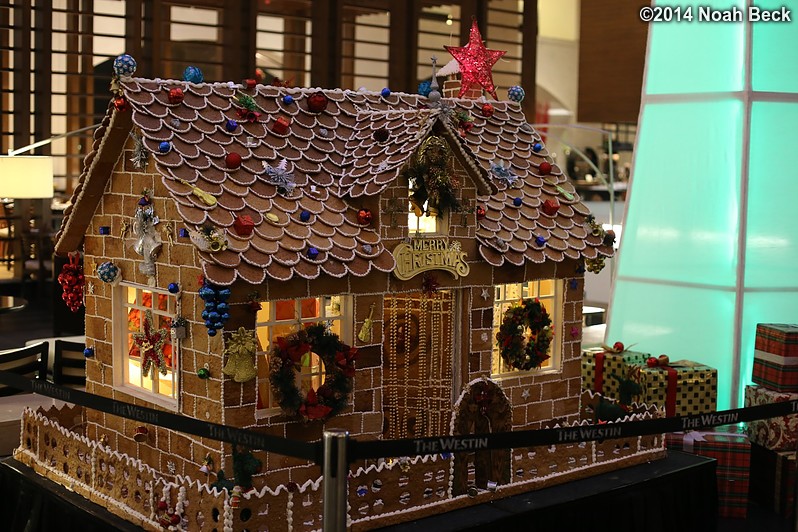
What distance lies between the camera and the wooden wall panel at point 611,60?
47.8 feet

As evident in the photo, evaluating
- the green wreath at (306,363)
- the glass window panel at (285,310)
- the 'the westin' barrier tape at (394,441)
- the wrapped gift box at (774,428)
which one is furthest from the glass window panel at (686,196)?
the glass window panel at (285,310)

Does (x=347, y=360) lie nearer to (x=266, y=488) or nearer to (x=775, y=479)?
(x=266, y=488)

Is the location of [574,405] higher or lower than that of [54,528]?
higher

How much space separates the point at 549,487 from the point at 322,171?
8.36 feet

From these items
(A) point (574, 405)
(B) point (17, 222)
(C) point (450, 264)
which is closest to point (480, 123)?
(C) point (450, 264)

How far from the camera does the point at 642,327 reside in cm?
911

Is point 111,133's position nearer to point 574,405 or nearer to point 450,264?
point 450,264

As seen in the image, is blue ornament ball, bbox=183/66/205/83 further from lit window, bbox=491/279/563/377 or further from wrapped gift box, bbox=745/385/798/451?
wrapped gift box, bbox=745/385/798/451

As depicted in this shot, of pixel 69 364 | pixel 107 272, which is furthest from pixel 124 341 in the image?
pixel 69 364

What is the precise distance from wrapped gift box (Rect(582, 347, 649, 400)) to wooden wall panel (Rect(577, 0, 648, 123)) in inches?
270

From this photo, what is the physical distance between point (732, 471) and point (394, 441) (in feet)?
12.7

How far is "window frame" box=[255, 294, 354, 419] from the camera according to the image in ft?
19.4

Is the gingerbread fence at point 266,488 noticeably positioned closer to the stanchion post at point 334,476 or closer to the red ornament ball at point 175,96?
the stanchion post at point 334,476

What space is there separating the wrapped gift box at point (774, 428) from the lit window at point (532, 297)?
66.0 inches
